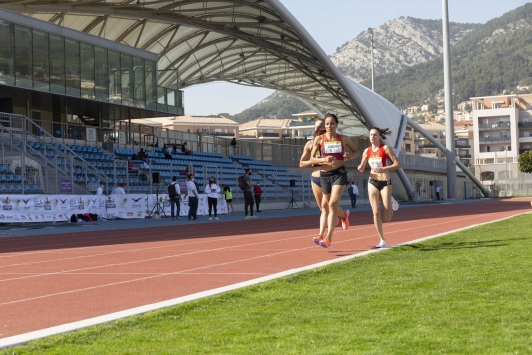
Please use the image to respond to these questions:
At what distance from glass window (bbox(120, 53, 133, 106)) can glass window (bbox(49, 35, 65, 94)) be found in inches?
204

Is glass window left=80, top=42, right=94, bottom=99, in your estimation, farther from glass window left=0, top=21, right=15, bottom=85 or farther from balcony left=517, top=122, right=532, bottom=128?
balcony left=517, top=122, right=532, bottom=128

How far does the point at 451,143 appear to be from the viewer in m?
73.6

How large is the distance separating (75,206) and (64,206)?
25.5 inches

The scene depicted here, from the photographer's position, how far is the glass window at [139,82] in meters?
45.9

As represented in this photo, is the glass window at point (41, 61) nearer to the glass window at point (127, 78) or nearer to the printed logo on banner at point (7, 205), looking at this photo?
the glass window at point (127, 78)

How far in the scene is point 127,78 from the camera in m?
45.2

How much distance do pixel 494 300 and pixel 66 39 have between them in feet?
118

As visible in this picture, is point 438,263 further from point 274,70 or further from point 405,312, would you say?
point 274,70

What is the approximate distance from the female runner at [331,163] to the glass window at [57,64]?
1105 inches

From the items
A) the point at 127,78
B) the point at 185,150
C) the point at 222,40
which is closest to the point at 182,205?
the point at 127,78

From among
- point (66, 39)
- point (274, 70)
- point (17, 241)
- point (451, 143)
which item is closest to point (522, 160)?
point (451, 143)

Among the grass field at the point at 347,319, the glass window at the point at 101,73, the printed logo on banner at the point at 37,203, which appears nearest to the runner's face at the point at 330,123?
the grass field at the point at 347,319

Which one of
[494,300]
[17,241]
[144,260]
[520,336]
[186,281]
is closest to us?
[520,336]

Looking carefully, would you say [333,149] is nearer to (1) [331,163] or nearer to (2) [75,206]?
(1) [331,163]
